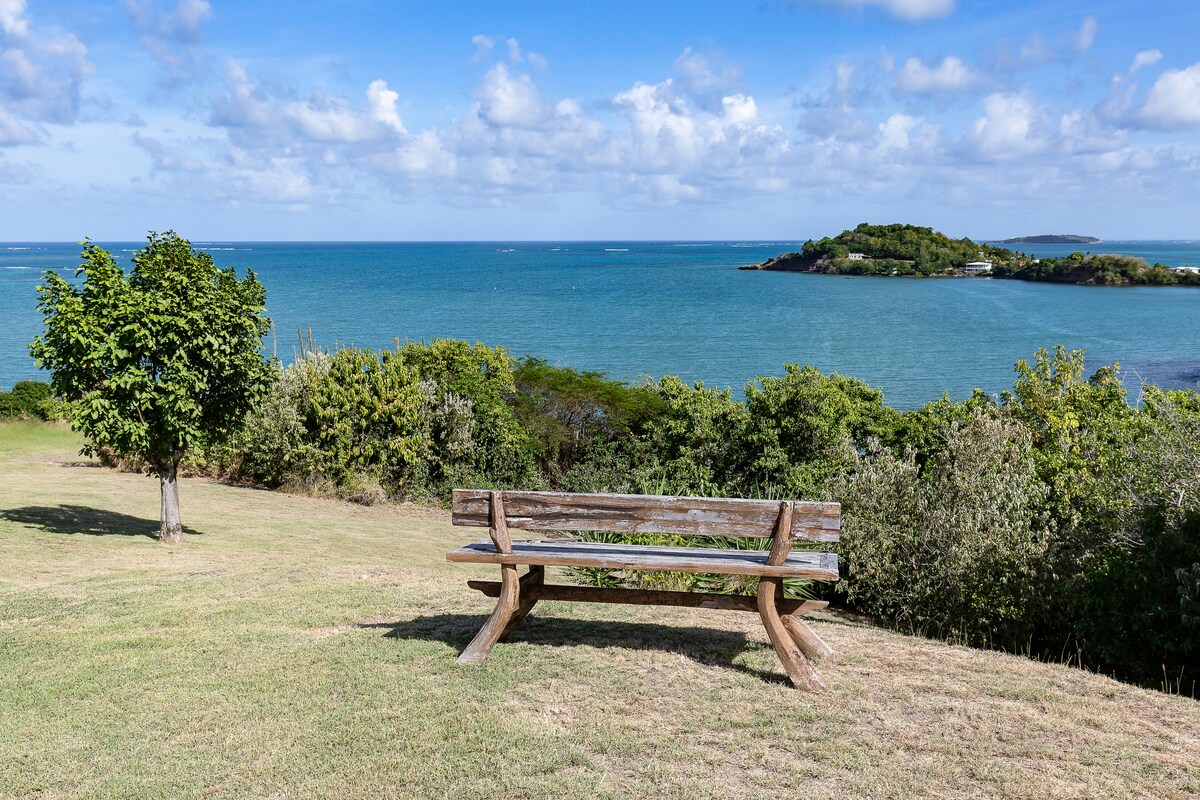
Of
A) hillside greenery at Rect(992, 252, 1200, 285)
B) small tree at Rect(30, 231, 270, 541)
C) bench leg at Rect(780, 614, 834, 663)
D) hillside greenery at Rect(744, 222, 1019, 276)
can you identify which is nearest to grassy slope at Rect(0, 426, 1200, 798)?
bench leg at Rect(780, 614, 834, 663)

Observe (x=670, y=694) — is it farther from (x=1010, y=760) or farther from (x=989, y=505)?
(x=989, y=505)

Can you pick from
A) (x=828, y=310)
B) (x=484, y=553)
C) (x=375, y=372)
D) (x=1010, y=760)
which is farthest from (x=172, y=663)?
(x=828, y=310)

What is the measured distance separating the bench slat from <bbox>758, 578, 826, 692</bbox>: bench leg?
219mm

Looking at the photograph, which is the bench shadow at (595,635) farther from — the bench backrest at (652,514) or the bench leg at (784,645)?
the bench backrest at (652,514)

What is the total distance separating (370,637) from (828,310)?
88.5 metres

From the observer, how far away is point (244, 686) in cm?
632

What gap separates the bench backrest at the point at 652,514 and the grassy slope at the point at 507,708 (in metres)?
1.08

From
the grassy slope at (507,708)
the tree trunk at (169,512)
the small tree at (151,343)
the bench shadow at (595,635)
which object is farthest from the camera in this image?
the tree trunk at (169,512)

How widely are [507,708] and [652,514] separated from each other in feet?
5.34

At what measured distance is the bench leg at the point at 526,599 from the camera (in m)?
7.32

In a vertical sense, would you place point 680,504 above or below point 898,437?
above

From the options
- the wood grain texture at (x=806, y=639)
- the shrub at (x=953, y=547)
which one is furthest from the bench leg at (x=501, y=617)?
the shrub at (x=953, y=547)

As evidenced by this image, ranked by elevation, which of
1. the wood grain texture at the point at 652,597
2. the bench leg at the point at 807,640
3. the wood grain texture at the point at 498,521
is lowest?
the bench leg at the point at 807,640

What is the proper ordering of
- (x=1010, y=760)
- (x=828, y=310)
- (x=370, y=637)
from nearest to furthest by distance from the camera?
(x=1010, y=760) → (x=370, y=637) → (x=828, y=310)
